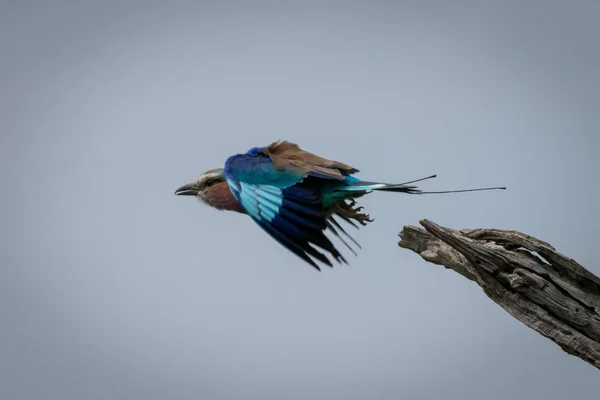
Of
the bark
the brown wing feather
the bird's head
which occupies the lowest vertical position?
the bark

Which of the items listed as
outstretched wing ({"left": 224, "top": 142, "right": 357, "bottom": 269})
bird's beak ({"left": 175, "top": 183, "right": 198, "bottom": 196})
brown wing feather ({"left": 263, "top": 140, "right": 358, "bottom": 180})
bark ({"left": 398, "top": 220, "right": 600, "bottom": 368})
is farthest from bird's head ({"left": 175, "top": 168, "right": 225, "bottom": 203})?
bark ({"left": 398, "top": 220, "right": 600, "bottom": 368})

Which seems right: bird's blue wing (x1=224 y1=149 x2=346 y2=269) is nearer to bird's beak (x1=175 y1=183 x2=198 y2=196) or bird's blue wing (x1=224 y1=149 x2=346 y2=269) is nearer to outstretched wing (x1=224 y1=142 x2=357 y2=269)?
outstretched wing (x1=224 y1=142 x2=357 y2=269)

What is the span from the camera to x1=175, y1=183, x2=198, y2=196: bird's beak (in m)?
5.63

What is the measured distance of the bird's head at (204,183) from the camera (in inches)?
216

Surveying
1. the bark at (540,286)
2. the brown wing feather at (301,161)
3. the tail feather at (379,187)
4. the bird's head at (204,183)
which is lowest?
the bark at (540,286)

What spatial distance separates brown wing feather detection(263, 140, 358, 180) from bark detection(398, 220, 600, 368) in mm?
617

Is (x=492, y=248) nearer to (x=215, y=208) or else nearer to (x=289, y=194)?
(x=289, y=194)

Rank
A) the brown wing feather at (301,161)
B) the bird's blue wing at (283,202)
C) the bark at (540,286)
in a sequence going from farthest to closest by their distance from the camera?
the brown wing feather at (301,161)
the bird's blue wing at (283,202)
the bark at (540,286)

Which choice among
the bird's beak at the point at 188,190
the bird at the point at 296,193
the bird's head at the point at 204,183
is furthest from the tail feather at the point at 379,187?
the bird's beak at the point at 188,190

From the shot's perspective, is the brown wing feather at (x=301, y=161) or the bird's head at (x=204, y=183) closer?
the brown wing feather at (x=301, y=161)

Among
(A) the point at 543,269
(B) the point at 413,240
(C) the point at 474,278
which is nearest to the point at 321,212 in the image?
(B) the point at 413,240

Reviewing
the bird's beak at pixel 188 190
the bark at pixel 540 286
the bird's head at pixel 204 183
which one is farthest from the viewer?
the bird's beak at pixel 188 190

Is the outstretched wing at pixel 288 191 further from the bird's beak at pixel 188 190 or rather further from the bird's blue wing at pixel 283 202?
the bird's beak at pixel 188 190

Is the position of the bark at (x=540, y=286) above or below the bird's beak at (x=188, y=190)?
below
